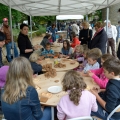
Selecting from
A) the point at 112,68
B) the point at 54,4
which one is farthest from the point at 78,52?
the point at 112,68

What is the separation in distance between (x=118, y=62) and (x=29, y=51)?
2.57 metres

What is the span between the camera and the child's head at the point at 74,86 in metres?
1.53

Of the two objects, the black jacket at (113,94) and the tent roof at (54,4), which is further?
the tent roof at (54,4)

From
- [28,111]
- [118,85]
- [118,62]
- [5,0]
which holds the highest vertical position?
[5,0]

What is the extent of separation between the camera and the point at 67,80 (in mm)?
1600

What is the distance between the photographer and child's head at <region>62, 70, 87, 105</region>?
1.53 m

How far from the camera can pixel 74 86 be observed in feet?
5.16

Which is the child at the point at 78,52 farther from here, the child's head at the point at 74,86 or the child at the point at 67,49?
the child's head at the point at 74,86

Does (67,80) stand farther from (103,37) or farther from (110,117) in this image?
(103,37)

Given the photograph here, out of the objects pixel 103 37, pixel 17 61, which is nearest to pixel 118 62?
pixel 17 61

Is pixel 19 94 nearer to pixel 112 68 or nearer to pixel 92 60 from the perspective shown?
pixel 112 68

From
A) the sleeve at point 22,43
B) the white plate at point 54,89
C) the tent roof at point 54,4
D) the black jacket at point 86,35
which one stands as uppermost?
the tent roof at point 54,4

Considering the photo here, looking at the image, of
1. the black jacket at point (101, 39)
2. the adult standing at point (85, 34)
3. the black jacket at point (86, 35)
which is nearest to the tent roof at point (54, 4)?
the adult standing at point (85, 34)

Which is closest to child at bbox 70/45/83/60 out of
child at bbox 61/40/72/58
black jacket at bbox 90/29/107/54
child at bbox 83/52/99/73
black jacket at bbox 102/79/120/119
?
child at bbox 61/40/72/58
